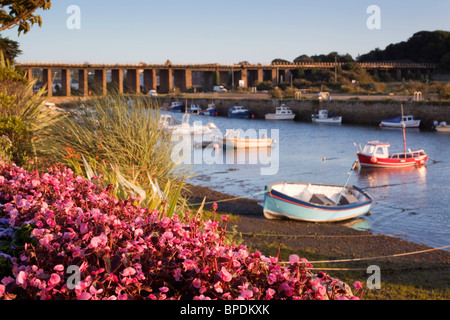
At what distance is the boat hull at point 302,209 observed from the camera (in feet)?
54.4

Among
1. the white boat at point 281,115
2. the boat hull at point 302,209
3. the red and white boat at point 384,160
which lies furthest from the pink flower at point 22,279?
the white boat at point 281,115

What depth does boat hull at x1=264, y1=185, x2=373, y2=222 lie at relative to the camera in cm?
1658

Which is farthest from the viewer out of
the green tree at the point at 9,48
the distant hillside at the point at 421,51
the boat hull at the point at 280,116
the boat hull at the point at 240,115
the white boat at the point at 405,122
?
the distant hillside at the point at 421,51

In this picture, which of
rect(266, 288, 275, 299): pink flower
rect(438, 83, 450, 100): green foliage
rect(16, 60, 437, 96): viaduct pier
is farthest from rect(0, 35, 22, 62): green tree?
rect(16, 60, 437, 96): viaduct pier

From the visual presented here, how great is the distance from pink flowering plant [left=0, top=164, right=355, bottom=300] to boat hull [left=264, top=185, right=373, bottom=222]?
41.4 feet

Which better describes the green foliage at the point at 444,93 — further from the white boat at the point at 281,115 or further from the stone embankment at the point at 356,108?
the white boat at the point at 281,115

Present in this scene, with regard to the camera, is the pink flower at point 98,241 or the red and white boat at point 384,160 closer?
the pink flower at point 98,241

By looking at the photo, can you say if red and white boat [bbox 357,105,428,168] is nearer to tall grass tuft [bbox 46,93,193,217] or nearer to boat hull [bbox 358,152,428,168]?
boat hull [bbox 358,152,428,168]

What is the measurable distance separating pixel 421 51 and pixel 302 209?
11866 cm

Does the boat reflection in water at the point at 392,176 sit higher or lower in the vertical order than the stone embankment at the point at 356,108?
lower

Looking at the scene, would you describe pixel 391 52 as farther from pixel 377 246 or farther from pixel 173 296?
pixel 173 296

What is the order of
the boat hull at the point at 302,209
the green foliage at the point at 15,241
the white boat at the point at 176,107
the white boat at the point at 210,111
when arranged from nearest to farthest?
the green foliage at the point at 15,241
the boat hull at the point at 302,209
the white boat at the point at 210,111
the white boat at the point at 176,107

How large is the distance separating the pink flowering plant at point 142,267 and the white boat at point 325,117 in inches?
2364

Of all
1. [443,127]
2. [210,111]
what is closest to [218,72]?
[210,111]
